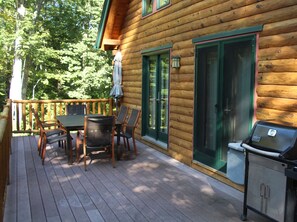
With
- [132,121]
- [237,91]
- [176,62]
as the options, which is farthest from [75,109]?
[237,91]

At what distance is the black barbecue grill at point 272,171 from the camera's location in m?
2.60

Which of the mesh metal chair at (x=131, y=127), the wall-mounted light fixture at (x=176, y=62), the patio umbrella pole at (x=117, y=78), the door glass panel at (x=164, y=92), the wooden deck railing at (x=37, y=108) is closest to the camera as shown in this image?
the wall-mounted light fixture at (x=176, y=62)

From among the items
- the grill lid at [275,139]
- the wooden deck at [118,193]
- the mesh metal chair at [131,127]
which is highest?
the grill lid at [275,139]

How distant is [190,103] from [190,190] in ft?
5.50

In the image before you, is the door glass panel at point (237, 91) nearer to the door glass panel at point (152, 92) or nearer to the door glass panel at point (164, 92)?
the door glass panel at point (164, 92)

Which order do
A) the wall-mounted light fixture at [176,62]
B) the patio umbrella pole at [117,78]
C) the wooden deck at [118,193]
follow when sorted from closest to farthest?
the wooden deck at [118,193]
the wall-mounted light fixture at [176,62]
the patio umbrella pole at [117,78]

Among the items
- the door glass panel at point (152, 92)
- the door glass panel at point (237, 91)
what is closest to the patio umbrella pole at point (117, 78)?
the door glass panel at point (152, 92)

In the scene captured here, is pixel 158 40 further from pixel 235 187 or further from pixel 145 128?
pixel 235 187

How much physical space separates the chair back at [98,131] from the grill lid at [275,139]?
2620 millimetres

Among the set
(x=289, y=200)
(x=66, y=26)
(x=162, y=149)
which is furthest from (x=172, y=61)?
Answer: (x=66, y=26)

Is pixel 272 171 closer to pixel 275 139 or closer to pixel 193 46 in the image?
pixel 275 139

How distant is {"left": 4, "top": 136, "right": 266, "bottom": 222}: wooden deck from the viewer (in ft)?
10.8

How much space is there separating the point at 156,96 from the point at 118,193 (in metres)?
3.17

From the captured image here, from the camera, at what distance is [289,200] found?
8.68 ft
